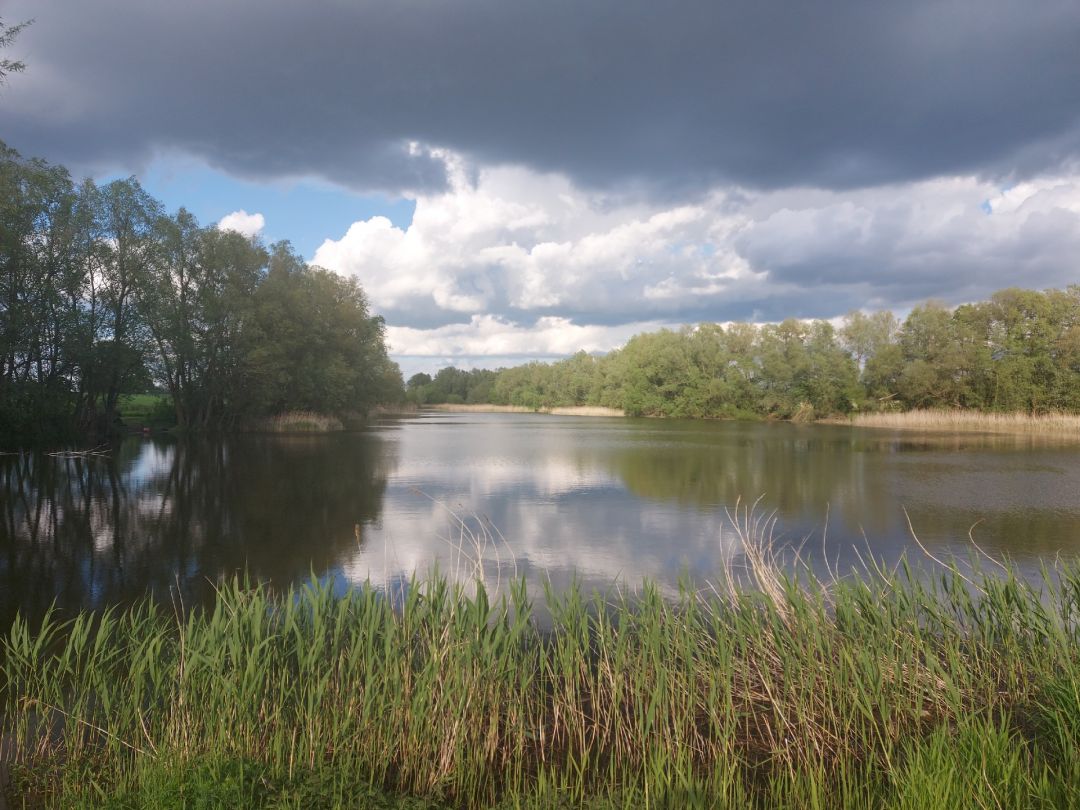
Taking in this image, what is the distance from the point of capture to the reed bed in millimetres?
41425

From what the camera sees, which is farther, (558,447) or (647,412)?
(647,412)

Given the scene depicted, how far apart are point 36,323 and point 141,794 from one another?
25.1m

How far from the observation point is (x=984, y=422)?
4566 centimetres

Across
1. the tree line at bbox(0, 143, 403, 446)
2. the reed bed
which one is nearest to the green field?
the tree line at bbox(0, 143, 403, 446)

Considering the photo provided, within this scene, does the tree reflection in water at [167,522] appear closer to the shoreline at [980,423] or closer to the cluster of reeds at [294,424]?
the cluster of reeds at [294,424]

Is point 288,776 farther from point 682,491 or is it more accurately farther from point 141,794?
point 682,491

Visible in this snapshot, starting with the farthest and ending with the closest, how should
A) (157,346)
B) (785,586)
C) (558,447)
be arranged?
1. (157,346)
2. (558,447)
3. (785,586)

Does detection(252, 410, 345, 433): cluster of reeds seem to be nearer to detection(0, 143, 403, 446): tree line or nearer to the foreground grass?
detection(0, 143, 403, 446): tree line

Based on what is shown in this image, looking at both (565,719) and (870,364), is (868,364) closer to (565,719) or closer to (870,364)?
(870,364)

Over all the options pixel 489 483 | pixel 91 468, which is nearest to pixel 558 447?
pixel 489 483

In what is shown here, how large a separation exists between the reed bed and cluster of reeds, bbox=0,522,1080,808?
4322 cm

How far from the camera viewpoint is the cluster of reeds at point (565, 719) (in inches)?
134

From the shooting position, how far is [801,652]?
13.9 ft

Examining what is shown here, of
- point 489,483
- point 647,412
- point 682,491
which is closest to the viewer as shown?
point 682,491
